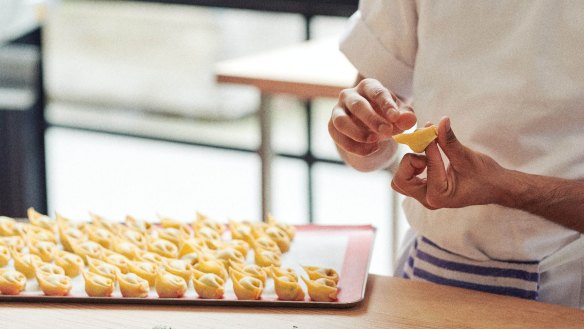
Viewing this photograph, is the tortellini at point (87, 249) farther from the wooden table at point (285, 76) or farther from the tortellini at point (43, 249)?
the wooden table at point (285, 76)

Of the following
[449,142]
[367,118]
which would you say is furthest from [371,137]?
[449,142]

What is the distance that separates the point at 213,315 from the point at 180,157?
11.2ft

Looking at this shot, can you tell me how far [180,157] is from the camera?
4.79 m

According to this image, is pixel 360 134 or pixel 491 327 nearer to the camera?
pixel 491 327

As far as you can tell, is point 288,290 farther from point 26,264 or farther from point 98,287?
point 26,264

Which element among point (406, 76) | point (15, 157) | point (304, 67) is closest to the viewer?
point (406, 76)

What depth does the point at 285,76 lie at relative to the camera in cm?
308

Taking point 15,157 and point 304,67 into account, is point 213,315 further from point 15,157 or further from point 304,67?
point 15,157

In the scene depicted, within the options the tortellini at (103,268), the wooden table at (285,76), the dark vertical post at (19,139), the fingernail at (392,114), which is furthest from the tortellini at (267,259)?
→ the dark vertical post at (19,139)

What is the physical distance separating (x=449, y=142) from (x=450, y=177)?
62 mm

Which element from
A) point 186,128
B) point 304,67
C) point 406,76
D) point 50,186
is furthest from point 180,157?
point 406,76

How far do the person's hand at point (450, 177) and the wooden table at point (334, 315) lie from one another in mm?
148

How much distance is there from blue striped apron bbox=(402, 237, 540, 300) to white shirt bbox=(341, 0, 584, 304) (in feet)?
0.05

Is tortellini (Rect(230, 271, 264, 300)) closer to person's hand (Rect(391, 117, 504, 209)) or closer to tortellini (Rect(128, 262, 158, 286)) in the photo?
tortellini (Rect(128, 262, 158, 286))
